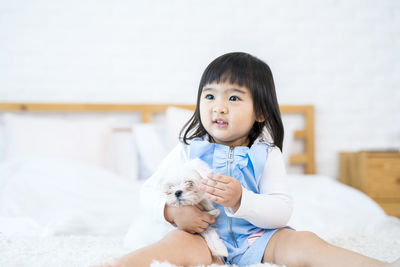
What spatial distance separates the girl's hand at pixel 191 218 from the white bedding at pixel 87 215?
0.17 metres

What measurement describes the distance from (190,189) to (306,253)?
0.92 feet

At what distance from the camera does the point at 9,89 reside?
2.24 m

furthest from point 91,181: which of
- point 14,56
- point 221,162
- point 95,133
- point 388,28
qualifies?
point 388,28

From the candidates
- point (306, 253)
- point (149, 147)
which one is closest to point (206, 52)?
point (149, 147)

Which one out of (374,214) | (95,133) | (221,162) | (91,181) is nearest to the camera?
(221,162)

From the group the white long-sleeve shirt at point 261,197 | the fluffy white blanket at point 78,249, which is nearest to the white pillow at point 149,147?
the fluffy white blanket at point 78,249

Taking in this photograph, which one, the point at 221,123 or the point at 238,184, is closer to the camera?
the point at 238,184

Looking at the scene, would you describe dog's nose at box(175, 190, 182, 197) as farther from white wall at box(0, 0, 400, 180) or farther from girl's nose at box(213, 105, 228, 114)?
white wall at box(0, 0, 400, 180)

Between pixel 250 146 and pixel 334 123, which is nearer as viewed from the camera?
pixel 250 146

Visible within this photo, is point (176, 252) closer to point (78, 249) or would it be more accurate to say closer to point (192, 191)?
point (192, 191)

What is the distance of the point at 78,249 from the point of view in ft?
3.02

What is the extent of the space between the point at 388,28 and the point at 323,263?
243cm

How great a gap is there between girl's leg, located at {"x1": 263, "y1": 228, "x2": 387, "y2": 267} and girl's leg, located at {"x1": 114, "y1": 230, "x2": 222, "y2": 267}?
5.4 inches

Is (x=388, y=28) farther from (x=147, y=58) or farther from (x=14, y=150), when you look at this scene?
(x=14, y=150)
